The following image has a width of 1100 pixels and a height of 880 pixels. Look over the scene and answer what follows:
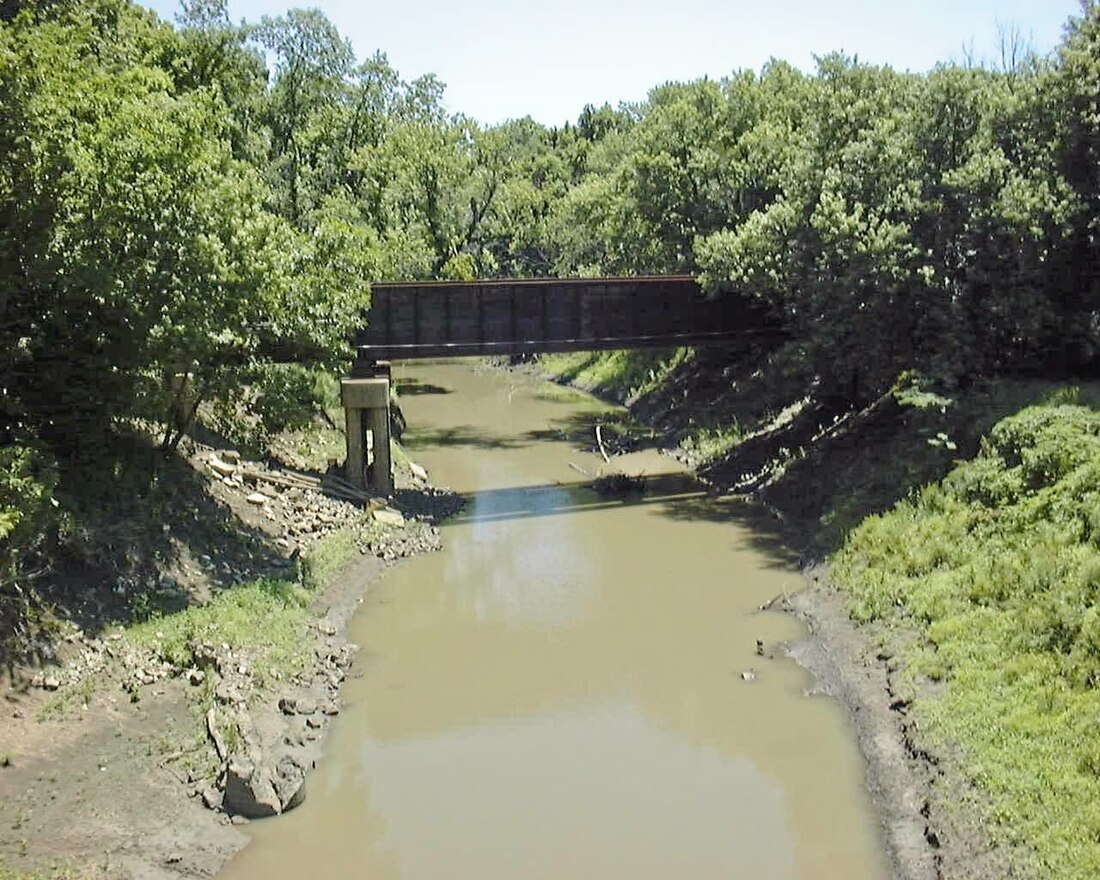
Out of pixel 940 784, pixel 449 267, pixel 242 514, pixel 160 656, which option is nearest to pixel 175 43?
pixel 449 267

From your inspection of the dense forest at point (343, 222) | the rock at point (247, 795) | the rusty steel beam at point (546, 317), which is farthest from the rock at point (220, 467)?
the rock at point (247, 795)

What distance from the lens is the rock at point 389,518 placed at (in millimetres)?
28875

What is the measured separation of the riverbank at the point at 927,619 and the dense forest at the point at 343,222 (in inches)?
20.8

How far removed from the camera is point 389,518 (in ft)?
95.7

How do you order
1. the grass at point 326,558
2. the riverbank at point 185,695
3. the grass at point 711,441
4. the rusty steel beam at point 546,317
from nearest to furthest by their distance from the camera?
the riverbank at point 185,695, the grass at point 326,558, the rusty steel beam at point 546,317, the grass at point 711,441

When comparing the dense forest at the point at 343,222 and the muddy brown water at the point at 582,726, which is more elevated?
the dense forest at the point at 343,222

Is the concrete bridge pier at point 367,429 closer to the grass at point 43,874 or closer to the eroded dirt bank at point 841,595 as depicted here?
the eroded dirt bank at point 841,595

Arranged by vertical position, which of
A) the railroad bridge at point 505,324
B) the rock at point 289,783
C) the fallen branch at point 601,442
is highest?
the railroad bridge at point 505,324

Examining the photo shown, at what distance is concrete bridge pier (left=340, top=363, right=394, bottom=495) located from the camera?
30.1 metres

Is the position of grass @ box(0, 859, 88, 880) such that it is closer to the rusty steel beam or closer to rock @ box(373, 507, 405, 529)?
rock @ box(373, 507, 405, 529)

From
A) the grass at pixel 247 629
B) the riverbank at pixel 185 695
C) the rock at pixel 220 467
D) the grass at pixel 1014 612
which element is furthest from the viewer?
the rock at pixel 220 467

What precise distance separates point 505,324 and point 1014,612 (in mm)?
18339

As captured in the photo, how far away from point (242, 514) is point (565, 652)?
8367 mm

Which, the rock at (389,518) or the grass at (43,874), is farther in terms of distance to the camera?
the rock at (389,518)
